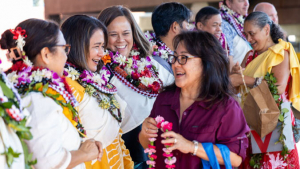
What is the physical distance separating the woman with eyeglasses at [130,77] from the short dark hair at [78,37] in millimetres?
718

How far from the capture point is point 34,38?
2234 millimetres

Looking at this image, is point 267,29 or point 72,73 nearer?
point 72,73

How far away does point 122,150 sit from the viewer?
3.18 meters

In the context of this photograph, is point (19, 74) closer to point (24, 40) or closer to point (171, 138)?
point (24, 40)

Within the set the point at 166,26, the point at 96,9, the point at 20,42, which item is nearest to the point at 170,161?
the point at 20,42

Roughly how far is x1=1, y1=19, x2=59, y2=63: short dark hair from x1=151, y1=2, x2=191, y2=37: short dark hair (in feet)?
6.54

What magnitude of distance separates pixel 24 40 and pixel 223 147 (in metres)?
1.38

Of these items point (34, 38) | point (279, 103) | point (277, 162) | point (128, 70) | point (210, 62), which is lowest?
point (277, 162)

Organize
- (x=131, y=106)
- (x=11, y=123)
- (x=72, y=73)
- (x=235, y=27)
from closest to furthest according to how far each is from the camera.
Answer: (x=11, y=123) < (x=72, y=73) < (x=131, y=106) < (x=235, y=27)

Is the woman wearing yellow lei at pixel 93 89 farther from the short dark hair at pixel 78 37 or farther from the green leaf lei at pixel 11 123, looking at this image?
the green leaf lei at pixel 11 123

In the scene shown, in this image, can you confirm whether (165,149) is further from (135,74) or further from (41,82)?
(135,74)

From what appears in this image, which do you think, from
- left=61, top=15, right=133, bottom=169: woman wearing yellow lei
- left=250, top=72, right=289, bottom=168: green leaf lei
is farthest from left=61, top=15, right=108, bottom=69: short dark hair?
left=250, top=72, right=289, bottom=168: green leaf lei

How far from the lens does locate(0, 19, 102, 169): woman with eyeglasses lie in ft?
6.47

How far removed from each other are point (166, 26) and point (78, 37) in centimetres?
145
